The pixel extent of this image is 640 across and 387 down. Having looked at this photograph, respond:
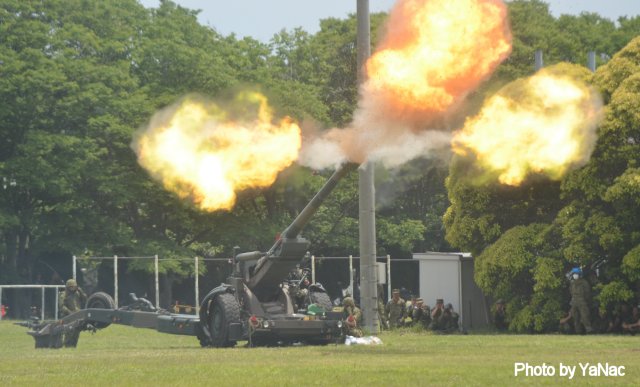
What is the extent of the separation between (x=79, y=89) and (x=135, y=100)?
9.45ft

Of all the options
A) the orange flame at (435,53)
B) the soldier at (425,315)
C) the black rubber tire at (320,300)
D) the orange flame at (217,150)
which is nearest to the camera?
the orange flame at (435,53)

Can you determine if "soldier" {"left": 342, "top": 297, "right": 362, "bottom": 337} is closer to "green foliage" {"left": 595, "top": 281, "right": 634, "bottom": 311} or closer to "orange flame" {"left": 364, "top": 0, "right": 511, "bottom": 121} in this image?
"orange flame" {"left": 364, "top": 0, "right": 511, "bottom": 121}

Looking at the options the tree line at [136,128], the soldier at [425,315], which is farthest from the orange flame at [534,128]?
the tree line at [136,128]

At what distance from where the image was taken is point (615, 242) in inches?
1610

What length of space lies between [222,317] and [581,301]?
12.6m

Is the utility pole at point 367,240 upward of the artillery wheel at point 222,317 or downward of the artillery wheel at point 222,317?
upward

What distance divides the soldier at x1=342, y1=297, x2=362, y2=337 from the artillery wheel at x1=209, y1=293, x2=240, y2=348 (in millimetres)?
3090

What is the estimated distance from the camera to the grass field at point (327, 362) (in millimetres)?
22875

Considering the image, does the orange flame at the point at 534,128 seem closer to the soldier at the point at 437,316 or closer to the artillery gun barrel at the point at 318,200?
the artillery gun barrel at the point at 318,200

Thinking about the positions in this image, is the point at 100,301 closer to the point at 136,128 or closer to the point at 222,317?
the point at 222,317

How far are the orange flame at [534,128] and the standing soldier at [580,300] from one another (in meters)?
3.55

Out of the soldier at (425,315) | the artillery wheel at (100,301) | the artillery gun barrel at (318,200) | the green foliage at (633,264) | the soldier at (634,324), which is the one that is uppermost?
the artillery gun barrel at (318,200)

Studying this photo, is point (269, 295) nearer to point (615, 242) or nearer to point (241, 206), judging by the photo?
point (615, 242)

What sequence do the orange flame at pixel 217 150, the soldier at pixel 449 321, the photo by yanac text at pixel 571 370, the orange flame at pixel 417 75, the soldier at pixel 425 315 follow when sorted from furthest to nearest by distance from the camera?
the soldier at pixel 425 315 < the soldier at pixel 449 321 < the orange flame at pixel 217 150 < the orange flame at pixel 417 75 < the photo by yanac text at pixel 571 370
